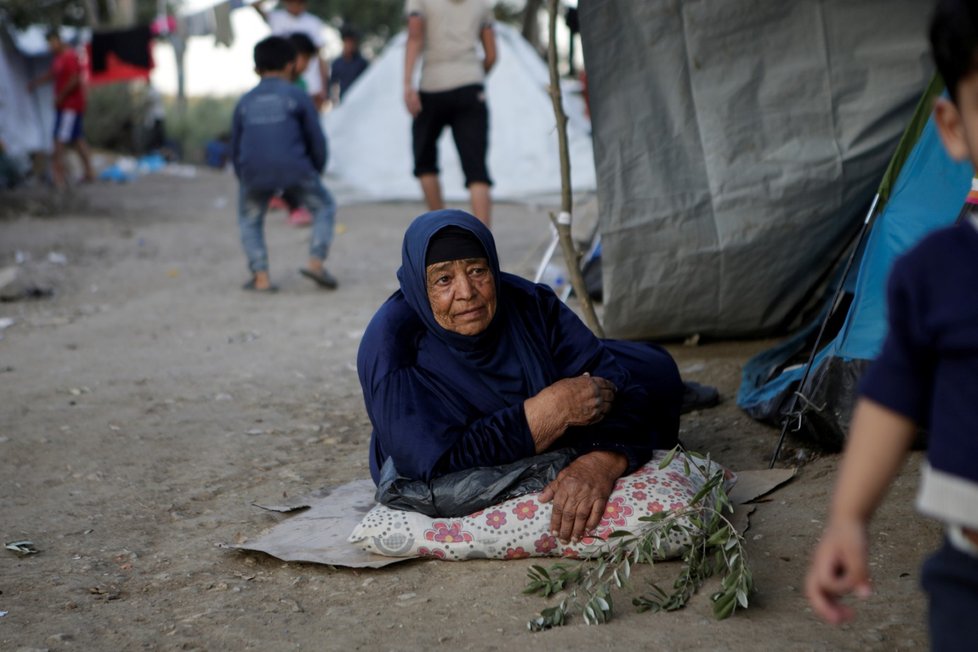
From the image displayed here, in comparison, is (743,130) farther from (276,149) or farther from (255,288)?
(255,288)

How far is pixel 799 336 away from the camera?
4230 millimetres

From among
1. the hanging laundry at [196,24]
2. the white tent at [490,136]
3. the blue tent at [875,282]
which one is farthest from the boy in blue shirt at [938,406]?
the hanging laundry at [196,24]

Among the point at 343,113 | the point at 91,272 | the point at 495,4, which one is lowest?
the point at 91,272

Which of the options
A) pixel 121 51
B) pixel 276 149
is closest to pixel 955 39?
pixel 276 149

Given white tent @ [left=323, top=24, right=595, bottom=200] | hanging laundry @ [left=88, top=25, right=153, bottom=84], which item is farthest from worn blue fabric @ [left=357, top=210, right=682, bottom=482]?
hanging laundry @ [left=88, top=25, right=153, bottom=84]

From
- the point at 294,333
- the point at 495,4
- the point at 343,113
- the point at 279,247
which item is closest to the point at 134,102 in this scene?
the point at 495,4

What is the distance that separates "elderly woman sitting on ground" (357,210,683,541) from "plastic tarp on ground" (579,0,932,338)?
1382 mm

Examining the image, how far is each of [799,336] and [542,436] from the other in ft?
5.34

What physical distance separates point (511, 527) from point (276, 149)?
4574mm

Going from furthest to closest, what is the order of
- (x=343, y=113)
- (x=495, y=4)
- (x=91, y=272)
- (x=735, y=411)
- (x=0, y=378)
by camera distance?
(x=495, y=4), (x=343, y=113), (x=91, y=272), (x=0, y=378), (x=735, y=411)

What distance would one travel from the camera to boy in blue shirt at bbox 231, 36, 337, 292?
7.02 m

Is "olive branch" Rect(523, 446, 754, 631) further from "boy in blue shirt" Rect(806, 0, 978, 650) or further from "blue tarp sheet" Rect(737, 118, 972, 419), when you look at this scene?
"boy in blue shirt" Rect(806, 0, 978, 650)

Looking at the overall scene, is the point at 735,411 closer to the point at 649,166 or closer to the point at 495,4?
the point at 649,166

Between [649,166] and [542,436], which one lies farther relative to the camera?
[649,166]
